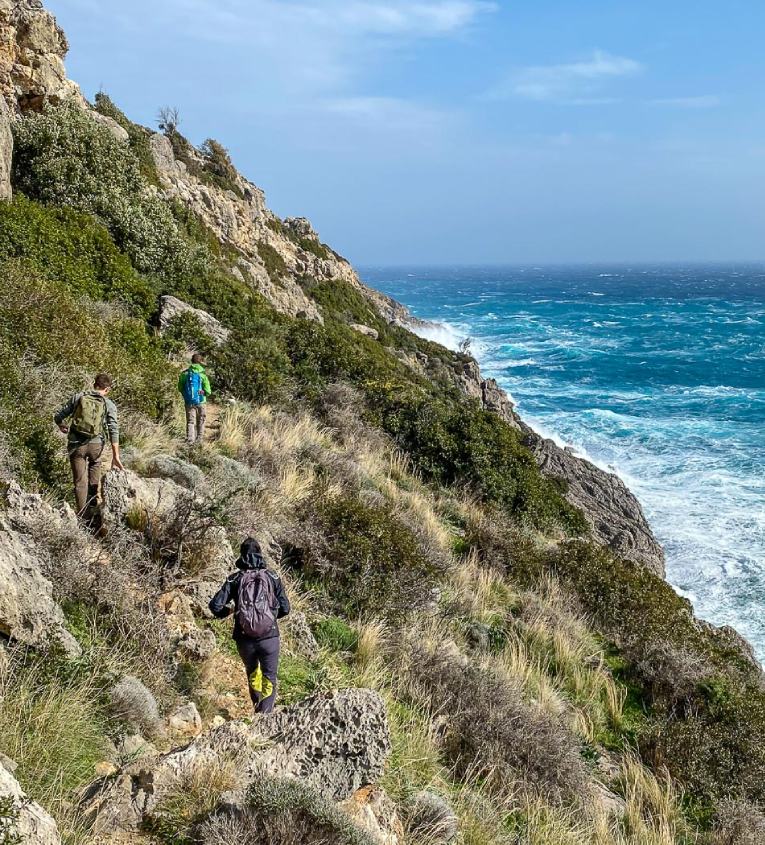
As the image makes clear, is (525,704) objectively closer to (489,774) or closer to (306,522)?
(489,774)

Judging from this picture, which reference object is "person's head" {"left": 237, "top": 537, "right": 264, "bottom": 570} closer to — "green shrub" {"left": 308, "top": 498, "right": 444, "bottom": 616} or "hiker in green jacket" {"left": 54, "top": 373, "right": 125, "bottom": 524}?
"hiker in green jacket" {"left": 54, "top": 373, "right": 125, "bottom": 524}

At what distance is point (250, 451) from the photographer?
30.6ft

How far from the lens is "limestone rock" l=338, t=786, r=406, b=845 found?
3.33 m

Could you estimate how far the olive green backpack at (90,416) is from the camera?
588 centimetres

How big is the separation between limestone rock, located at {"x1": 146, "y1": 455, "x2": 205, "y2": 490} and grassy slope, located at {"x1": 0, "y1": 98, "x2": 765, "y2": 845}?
0.29 m

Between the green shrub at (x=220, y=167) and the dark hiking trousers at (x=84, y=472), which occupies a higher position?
the green shrub at (x=220, y=167)

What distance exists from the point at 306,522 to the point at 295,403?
19.6 feet

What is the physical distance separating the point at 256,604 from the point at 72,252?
1137cm

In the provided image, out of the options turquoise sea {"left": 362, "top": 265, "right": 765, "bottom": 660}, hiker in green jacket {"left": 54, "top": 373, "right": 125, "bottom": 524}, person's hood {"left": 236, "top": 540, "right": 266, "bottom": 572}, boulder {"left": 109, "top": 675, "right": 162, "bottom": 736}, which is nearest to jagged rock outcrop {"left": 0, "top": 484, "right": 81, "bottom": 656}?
boulder {"left": 109, "top": 675, "right": 162, "bottom": 736}

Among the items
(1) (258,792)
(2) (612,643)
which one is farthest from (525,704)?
(1) (258,792)

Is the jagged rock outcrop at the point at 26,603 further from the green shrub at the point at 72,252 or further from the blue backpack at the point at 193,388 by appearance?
the green shrub at the point at 72,252

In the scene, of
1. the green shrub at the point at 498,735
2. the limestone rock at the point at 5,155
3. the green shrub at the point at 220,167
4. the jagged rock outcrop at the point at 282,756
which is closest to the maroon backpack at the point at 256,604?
the jagged rock outcrop at the point at 282,756

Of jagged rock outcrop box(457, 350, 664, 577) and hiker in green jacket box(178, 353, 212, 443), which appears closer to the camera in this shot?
hiker in green jacket box(178, 353, 212, 443)

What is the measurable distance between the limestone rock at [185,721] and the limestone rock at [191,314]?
34.4 ft
